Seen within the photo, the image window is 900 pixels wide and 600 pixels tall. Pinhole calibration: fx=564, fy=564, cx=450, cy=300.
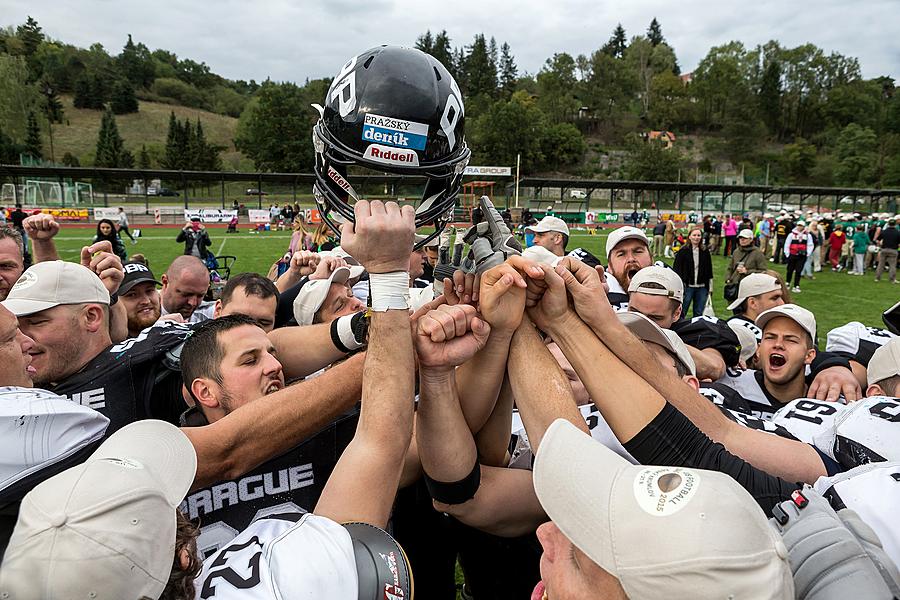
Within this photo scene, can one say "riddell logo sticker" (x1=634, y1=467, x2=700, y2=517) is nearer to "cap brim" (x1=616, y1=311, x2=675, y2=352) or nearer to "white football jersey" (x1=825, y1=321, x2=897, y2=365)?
"cap brim" (x1=616, y1=311, x2=675, y2=352)

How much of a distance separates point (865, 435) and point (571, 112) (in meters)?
118

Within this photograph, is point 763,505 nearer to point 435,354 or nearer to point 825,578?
point 825,578

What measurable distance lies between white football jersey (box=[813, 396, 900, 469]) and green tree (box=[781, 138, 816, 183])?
103546 mm

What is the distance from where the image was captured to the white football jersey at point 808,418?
105 inches

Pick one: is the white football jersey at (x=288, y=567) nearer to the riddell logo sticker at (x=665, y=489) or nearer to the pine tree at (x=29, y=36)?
the riddell logo sticker at (x=665, y=489)

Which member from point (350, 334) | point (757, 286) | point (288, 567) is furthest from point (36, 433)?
point (757, 286)

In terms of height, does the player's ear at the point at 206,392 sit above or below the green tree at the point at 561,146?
below

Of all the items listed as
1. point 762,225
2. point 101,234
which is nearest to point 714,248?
point 762,225

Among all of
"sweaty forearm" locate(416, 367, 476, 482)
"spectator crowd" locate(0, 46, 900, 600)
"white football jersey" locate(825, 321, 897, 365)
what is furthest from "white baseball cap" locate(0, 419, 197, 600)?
"white football jersey" locate(825, 321, 897, 365)

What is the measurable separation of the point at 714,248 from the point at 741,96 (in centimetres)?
9640

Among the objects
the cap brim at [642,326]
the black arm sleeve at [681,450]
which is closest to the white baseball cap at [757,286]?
the cap brim at [642,326]

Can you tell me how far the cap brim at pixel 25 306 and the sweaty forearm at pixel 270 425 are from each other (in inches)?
62.5

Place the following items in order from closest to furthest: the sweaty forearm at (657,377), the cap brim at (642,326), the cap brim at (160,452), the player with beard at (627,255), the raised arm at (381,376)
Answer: the cap brim at (160,452) < the raised arm at (381,376) < the sweaty forearm at (657,377) < the cap brim at (642,326) < the player with beard at (627,255)

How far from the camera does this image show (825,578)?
128cm
